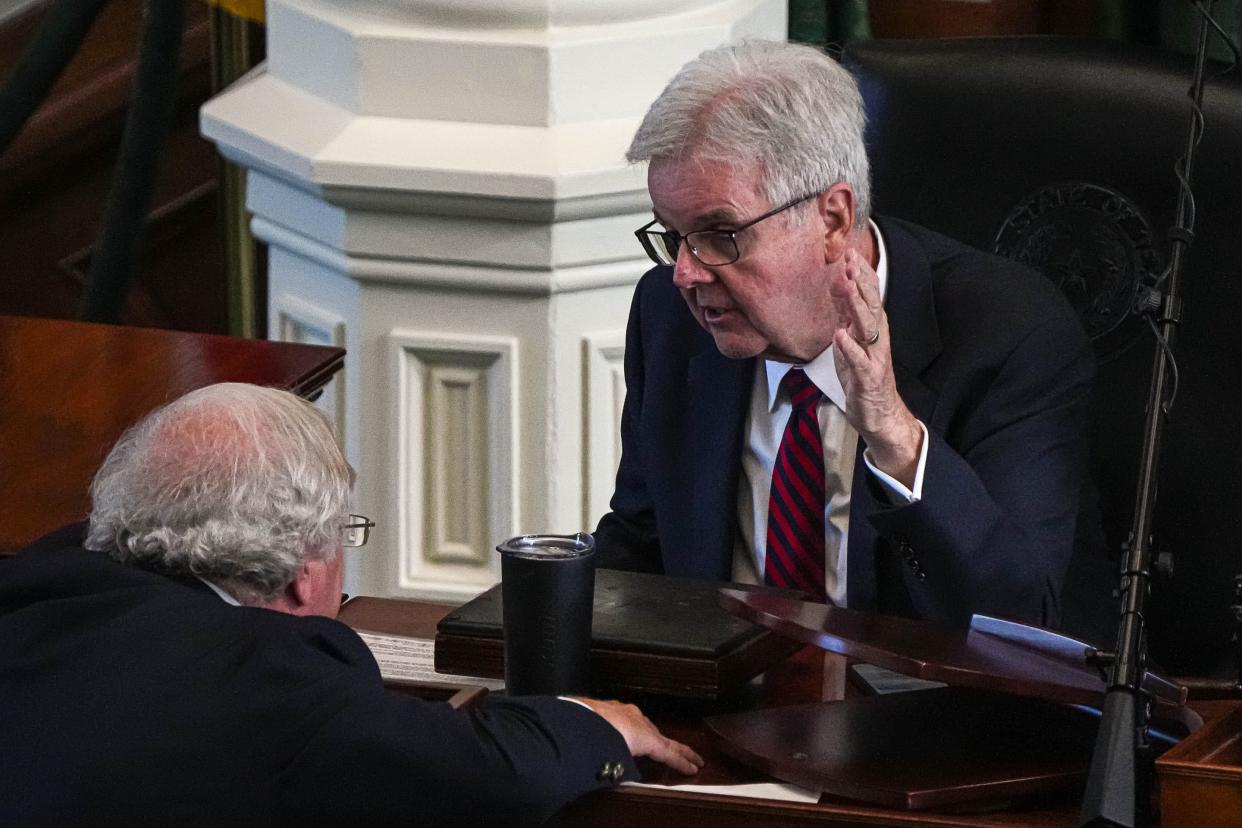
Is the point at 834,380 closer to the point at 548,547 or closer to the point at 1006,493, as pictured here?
the point at 1006,493

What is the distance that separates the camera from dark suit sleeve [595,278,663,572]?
2.20 m

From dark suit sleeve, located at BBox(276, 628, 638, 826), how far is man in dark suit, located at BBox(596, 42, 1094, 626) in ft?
1.53

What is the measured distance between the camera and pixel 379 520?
3.04m

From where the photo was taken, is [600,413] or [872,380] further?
[600,413]

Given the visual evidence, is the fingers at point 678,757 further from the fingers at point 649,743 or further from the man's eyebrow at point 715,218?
the man's eyebrow at point 715,218

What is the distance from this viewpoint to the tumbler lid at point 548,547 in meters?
1.55

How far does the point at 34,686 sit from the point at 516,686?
0.36 meters

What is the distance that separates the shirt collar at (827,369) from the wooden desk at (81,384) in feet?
1.61

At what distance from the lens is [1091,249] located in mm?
2129

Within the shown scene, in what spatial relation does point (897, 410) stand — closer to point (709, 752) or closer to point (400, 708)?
point (709, 752)

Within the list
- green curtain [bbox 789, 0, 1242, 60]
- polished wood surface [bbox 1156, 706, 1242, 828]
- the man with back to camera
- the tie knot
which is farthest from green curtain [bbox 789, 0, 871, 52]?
polished wood surface [bbox 1156, 706, 1242, 828]

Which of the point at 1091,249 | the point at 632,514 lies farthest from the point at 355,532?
the point at 1091,249

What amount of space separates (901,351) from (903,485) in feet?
0.85

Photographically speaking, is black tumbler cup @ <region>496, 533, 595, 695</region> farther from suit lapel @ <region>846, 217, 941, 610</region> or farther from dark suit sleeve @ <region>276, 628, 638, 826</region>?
suit lapel @ <region>846, 217, 941, 610</region>
